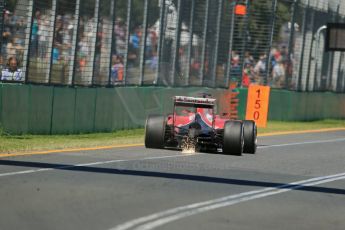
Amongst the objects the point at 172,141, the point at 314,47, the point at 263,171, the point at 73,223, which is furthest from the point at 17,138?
the point at 314,47

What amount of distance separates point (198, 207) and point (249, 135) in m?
8.25

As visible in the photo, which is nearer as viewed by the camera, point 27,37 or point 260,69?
point 27,37

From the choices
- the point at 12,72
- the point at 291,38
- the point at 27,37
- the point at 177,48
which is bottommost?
the point at 12,72

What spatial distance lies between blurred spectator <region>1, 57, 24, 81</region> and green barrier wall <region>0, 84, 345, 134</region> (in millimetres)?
229

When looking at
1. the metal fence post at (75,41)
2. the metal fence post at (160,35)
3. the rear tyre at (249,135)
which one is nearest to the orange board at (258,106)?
the metal fence post at (160,35)

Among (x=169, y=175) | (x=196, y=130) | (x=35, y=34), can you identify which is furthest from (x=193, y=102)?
(x=35, y=34)

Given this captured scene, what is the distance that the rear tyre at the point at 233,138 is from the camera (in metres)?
18.1

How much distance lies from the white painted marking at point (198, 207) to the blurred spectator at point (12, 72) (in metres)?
8.27

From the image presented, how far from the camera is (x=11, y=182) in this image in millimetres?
12109

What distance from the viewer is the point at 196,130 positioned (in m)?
18.2

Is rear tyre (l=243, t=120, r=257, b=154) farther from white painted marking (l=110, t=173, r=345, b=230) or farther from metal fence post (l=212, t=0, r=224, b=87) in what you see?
metal fence post (l=212, t=0, r=224, b=87)

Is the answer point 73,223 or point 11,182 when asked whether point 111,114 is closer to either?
point 11,182

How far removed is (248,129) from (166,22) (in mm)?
9637

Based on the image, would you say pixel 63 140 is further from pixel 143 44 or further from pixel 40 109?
pixel 143 44
